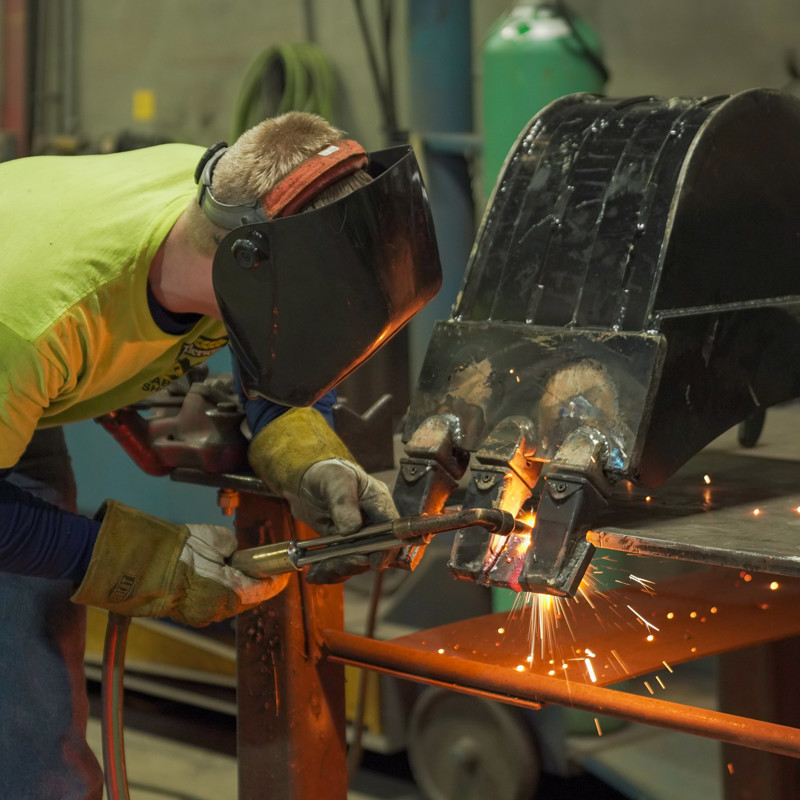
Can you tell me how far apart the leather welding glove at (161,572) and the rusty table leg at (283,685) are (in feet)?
0.47

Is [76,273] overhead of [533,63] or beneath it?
beneath

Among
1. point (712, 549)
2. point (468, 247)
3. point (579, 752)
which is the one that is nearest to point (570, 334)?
point (712, 549)

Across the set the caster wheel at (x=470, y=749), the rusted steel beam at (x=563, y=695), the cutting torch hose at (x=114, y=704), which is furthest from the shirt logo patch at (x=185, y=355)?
the caster wheel at (x=470, y=749)

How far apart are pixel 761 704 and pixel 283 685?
943 mm

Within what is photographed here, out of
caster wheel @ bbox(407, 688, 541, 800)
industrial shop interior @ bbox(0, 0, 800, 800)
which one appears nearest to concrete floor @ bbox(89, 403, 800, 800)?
caster wheel @ bbox(407, 688, 541, 800)

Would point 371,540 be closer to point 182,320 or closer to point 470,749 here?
point 182,320

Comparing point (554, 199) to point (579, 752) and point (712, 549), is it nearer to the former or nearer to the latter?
point (712, 549)

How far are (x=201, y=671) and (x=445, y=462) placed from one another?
2048 mm

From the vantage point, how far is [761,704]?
2.09 m

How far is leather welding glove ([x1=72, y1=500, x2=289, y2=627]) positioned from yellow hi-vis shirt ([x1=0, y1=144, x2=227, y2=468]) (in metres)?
0.19

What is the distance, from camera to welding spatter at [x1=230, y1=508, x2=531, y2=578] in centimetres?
136

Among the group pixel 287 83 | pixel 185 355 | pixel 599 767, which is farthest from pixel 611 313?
pixel 287 83

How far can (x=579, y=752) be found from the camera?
2773mm

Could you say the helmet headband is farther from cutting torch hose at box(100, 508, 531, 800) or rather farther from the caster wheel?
the caster wheel
